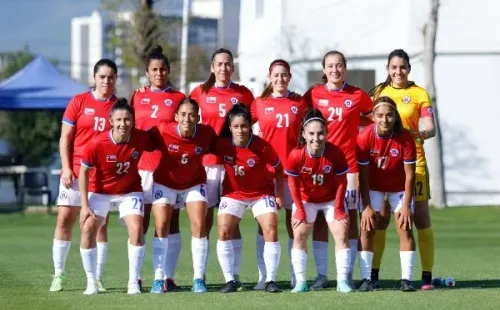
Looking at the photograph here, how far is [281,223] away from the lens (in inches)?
959

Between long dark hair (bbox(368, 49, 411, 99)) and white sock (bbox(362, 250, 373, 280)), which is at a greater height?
long dark hair (bbox(368, 49, 411, 99))

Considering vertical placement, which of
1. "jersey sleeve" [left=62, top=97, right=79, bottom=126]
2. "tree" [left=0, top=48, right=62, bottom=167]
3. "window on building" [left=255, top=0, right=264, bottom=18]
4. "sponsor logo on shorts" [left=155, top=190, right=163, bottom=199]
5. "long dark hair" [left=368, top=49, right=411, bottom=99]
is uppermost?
"window on building" [left=255, top=0, right=264, bottom=18]

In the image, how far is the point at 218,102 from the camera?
12.8 m

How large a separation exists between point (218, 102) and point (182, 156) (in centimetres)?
77

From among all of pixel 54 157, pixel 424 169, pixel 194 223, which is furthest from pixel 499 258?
pixel 54 157

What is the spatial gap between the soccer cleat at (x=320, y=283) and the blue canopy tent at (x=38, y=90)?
15165mm

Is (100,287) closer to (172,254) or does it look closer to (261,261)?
(172,254)

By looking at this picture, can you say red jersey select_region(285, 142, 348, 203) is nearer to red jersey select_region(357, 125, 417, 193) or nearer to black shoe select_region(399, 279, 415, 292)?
red jersey select_region(357, 125, 417, 193)

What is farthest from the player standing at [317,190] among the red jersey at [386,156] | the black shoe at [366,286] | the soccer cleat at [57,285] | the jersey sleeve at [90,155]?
the soccer cleat at [57,285]

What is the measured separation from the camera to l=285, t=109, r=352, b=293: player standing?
12.1 metres

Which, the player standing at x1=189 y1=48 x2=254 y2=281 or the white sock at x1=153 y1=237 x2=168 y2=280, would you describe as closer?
the white sock at x1=153 y1=237 x2=168 y2=280

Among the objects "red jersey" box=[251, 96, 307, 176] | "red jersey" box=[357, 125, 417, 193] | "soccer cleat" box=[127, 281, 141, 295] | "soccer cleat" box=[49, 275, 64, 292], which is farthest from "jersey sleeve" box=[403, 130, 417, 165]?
"soccer cleat" box=[49, 275, 64, 292]

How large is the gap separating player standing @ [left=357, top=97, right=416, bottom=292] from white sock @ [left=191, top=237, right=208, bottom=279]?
4.96 ft

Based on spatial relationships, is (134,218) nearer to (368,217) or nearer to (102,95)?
(102,95)
